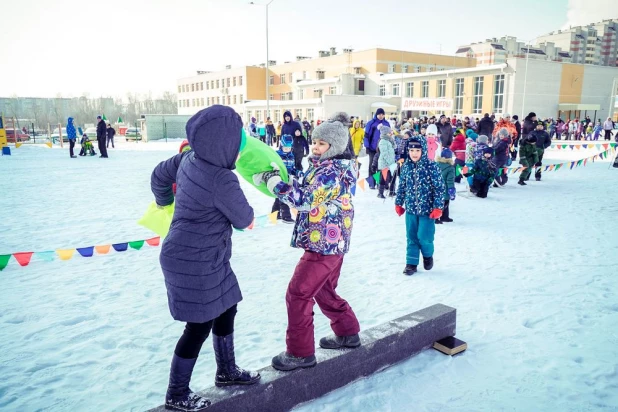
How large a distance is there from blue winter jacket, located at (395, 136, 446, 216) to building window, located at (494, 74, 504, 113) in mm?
44016

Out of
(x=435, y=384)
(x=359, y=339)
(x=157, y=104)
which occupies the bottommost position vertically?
(x=435, y=384)

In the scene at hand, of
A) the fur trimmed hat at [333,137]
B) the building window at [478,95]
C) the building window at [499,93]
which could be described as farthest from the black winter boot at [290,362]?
the building window at [478,95]

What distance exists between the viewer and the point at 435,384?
3074mm

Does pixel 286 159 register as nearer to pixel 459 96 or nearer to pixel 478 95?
pixel 478 95

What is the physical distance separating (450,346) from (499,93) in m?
47.0

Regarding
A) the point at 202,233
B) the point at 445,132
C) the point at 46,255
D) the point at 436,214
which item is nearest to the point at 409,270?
the point at 436,214

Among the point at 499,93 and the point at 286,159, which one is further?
the point at 499,93

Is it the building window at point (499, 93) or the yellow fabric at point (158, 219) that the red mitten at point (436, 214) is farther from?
the building window at point (499, 93)

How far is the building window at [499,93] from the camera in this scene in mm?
43994

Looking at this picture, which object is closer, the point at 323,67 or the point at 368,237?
the point at 368,237

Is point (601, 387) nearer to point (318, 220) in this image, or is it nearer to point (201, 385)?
point (318, 220)

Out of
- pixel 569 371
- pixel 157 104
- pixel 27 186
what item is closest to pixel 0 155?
pixel 27 186

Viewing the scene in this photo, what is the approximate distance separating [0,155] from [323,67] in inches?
2076

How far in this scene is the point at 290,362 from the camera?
277 cm
